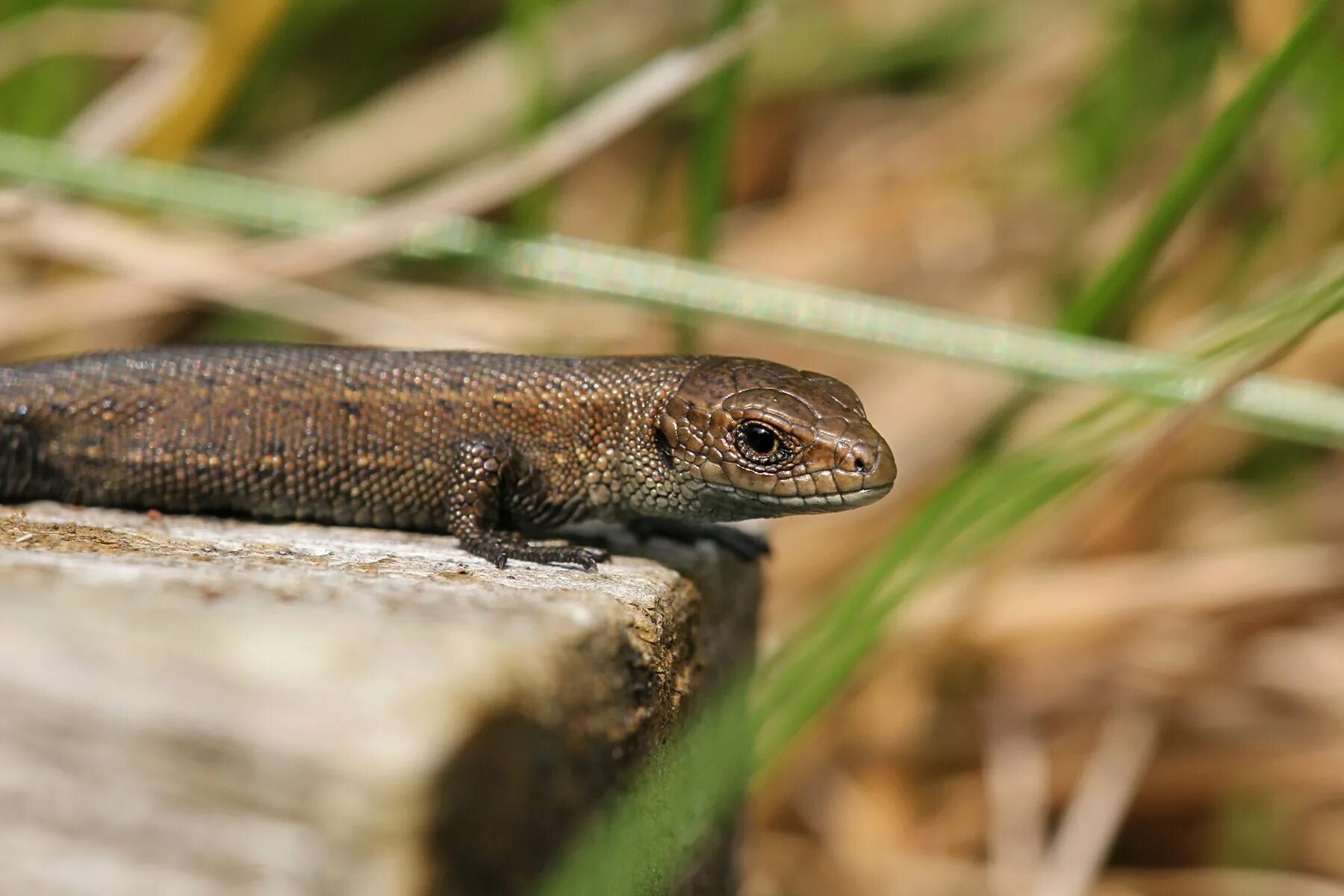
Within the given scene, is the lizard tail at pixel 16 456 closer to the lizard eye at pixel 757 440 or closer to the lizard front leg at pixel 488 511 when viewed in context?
the lizard front leg at pixel 488 511

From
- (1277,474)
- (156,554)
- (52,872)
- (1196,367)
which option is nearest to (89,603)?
(52,872)

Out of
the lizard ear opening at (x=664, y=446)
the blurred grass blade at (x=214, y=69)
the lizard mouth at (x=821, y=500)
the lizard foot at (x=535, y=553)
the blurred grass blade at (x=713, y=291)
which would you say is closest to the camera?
the lizard foot at (x=535, y=553)

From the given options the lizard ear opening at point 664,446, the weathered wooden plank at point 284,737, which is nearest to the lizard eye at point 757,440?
the lizard ear opening at point 664,446

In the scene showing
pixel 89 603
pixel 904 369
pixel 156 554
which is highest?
pixel 904 369

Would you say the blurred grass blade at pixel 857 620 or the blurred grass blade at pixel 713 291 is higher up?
the blurred grass blade at pixel 713 291

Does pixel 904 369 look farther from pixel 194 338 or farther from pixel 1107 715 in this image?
pixel 194 338

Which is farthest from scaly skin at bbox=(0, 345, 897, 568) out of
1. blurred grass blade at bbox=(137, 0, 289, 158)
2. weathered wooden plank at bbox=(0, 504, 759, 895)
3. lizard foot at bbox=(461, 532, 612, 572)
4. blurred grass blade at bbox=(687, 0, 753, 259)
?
blurred grass blade at bbox=(137, 0, 289, 158)
